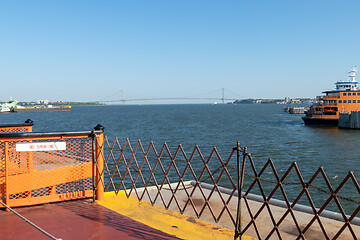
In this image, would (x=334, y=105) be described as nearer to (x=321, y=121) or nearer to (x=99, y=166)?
(x=321, y=121)

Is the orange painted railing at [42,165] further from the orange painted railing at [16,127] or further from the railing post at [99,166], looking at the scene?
the orange painted railing at [16,127]

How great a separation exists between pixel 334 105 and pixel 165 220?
7043 centimetres

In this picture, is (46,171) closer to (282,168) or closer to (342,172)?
(282,168)

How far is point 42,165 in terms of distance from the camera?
26.9ft

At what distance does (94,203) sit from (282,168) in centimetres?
1947

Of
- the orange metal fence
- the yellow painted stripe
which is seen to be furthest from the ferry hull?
the yellow painted stripe

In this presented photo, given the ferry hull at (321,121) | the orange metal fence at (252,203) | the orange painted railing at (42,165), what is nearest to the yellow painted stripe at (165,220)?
the orange metal fence at (252,203)

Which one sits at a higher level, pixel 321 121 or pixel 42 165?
pixel 42 165

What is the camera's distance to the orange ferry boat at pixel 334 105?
67875 millimetres

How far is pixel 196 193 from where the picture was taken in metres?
9.10

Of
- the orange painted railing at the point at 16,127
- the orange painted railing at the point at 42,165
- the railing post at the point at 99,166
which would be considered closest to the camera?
the orange painted railing at the point at 42,165

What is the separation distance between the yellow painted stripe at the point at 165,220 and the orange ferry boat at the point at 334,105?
68.4m

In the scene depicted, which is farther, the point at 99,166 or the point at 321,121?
the point at 321,121

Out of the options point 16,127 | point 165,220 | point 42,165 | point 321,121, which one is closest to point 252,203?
point 165,220
